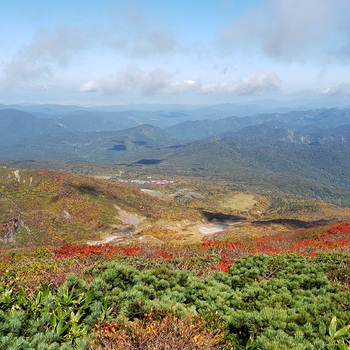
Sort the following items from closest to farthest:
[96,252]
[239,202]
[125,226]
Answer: [96,252] < [125,226] < [239,202]

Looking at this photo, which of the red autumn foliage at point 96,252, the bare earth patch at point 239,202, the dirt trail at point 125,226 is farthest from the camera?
the bare earth patch at point 239,202

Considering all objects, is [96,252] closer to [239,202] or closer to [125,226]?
[125,226]

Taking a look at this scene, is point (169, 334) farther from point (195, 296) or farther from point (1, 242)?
point (1, 242)

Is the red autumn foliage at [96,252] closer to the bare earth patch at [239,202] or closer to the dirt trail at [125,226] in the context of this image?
the dirt trail at [125,226]

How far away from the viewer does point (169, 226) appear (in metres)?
81.0

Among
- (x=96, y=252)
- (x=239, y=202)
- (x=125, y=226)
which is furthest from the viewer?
(x=239, y=202)

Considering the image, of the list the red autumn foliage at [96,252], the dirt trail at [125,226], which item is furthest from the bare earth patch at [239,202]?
the red autumn foliage at [96,252]

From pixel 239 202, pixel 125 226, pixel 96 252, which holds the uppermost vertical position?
pixel 96 252

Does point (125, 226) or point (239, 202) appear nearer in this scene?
point (125, 226)

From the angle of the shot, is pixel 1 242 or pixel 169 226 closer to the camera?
pixel 1 242

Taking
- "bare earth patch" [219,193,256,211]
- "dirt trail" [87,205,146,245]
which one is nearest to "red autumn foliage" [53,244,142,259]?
"dirt trail" [87,205,146,245]

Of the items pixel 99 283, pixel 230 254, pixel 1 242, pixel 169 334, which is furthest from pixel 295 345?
pixel 1 242

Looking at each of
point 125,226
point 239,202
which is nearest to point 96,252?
point 125,226

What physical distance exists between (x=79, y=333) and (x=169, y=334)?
2195 mm
